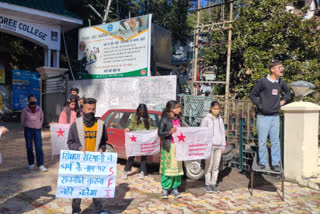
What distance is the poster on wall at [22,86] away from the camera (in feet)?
59.7

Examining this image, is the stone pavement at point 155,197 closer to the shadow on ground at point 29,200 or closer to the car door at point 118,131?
the shadow on ground at point 29,200

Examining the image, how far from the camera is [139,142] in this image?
6.21 m

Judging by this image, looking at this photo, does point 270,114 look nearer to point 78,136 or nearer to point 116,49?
point 78,136

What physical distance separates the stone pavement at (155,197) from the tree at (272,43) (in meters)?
5.57

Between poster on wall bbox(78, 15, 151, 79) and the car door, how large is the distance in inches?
208

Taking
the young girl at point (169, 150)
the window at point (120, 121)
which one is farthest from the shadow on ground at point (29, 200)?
the window at point (120, 121)

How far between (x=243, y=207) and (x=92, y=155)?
2.81m

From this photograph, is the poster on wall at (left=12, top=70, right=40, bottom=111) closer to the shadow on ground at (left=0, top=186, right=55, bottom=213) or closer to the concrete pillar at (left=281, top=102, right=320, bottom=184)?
the shadow on ground at (left=0, top=186, right=55, bottom=213)

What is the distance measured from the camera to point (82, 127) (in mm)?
4250

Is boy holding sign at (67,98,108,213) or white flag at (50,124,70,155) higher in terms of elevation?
boy holding sign at (67,98,108,213)

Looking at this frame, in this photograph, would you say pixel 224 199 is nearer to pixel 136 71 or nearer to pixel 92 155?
pixel 92 155

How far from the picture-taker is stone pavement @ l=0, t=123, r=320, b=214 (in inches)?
194

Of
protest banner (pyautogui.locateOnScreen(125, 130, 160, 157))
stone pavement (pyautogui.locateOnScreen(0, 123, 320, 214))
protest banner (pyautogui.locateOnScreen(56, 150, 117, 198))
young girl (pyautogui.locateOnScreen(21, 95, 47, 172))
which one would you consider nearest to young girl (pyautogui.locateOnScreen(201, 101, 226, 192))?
stone pavement (pyautogui.locateOnScreen(0, 123, 320, 214))

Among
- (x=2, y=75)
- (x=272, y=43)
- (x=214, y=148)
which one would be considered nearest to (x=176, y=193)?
(x=214, y=148)
